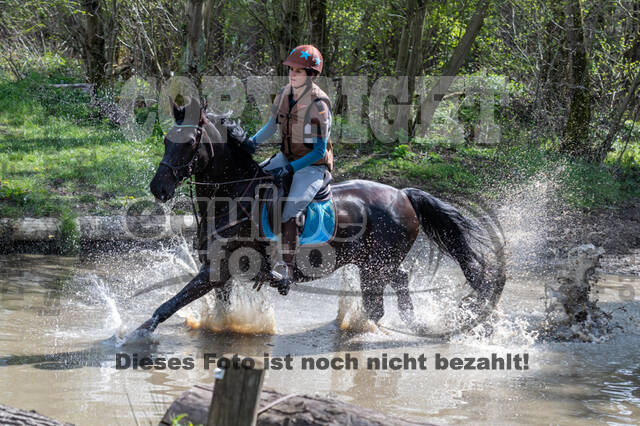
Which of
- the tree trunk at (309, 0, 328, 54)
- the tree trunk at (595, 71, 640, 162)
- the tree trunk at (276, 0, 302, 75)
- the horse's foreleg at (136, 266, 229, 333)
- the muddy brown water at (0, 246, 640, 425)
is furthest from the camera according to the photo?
the tree trunk at (276, 0, 302, 75)

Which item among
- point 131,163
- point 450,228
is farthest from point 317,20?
point 450,228

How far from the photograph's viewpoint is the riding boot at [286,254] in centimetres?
589

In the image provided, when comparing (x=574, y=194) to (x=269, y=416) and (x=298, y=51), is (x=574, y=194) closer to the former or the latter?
(x=298, y=51)

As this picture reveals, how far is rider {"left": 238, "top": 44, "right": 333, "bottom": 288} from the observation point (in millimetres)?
5699

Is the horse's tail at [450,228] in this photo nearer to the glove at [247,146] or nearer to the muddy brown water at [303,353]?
the muddy brown water at [303,353]

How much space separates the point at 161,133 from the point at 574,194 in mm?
8220

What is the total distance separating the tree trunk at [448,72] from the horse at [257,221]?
8233mm

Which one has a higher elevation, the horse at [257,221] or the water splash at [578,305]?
the horse at [257,221]

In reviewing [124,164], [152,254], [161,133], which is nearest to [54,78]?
[161,133]

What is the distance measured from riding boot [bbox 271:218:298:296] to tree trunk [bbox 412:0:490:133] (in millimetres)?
9609

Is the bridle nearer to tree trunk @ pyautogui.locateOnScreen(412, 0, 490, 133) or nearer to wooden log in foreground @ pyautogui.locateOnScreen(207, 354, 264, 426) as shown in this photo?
wooden log in foreground @ pyautogui.locateOnScreen(207, 354, 264, 426)

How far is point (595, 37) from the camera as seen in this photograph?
45.6ft

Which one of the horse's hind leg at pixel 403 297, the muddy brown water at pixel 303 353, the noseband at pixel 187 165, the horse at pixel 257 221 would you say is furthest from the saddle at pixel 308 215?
the horse's hind leg at pixel 403 297

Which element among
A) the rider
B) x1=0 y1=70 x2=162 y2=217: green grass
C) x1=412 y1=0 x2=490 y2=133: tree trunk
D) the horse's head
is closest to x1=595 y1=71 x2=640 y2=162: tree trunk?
x1=412 y1=0 x2=490 y2=133: tree trunk
